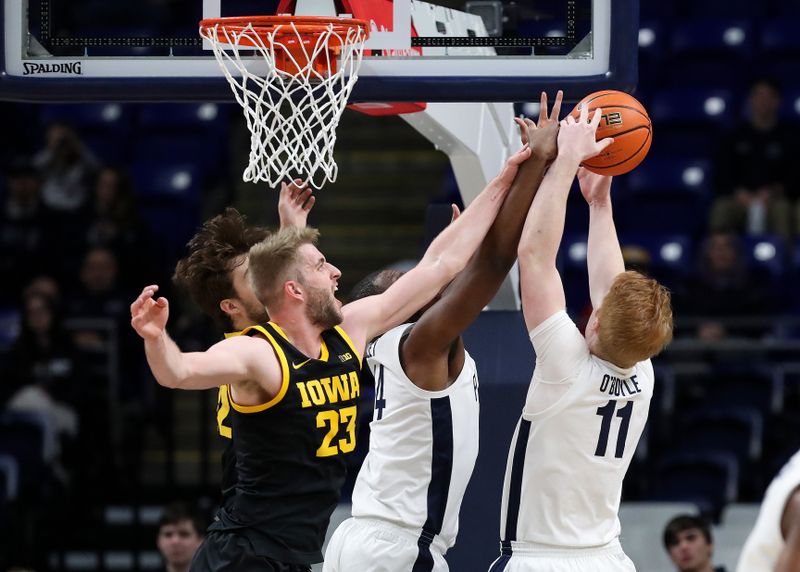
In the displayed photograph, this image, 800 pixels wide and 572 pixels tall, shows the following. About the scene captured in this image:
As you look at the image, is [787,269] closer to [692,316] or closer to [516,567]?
[692,316]

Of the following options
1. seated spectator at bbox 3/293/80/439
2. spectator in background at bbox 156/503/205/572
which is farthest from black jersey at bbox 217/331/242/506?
seated spectator at bbox 3/293/80/439

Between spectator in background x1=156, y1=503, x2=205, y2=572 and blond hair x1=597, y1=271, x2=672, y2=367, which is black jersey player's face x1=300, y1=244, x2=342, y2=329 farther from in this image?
spectator in background x1=156, y1=503, x2=205, y2=572

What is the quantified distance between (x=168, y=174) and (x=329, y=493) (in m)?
7.21

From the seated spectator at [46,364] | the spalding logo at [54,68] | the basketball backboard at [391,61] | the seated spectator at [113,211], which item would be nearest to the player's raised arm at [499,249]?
the basketball backboard at [391,61]

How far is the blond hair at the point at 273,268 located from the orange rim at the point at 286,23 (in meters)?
0.72

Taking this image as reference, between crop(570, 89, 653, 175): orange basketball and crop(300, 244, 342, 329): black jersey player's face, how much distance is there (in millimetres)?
945

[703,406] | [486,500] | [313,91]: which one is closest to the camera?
[313,91]

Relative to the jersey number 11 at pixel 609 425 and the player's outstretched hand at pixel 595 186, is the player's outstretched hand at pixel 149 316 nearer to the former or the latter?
the jersey number 11 at pixel 609 425

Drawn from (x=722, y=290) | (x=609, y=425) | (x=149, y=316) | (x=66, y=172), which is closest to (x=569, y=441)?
(x=609, y=425)

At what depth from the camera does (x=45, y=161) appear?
11.5m

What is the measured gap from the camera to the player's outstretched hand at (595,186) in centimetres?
513

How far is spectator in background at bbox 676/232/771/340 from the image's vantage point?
9602 millimetres

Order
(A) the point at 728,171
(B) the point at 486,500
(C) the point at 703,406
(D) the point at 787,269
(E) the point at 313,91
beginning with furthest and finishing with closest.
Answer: (A) the point at 728,171, (D) the point at 787,269, (C) the point at 703,406, (B) the point at 486,500, (E) the point at 313,91

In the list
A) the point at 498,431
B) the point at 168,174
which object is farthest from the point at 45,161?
the point at 498,431
